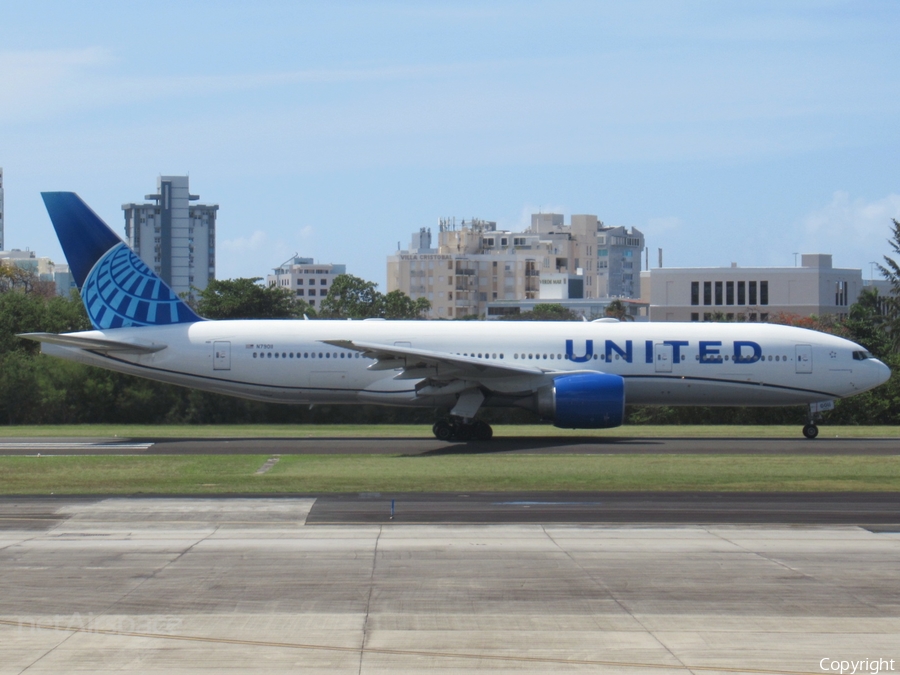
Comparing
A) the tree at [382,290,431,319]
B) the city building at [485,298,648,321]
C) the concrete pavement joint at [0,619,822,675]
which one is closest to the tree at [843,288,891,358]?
the concrete pavement joint at [0,619,822,675]

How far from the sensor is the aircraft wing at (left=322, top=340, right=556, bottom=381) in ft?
90.3

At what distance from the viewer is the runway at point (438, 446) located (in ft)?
87.5

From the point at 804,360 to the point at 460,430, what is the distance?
10538mm

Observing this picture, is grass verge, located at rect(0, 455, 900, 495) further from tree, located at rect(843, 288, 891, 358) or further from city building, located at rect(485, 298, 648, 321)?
city building, located at rect(485, 298, 648, 321)

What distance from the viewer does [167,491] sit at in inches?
757

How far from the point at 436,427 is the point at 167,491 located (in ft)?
38.4

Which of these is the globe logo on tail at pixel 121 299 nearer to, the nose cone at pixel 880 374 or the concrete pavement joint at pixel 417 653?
the nose cone at pixel 880 374

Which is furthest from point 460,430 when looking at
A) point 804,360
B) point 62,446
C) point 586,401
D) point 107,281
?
point 107,281

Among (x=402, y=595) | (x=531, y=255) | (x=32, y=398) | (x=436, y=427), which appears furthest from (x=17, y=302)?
(x=531, y=255)

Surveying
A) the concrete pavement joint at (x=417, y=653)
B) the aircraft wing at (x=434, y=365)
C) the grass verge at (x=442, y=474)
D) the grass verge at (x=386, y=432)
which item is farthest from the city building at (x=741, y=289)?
the concrete pavement joint at (x=417, y=653)

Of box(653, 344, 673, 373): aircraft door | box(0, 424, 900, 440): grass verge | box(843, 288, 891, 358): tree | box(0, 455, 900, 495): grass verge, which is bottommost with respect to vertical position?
box(0, 424, 900, 440): grass verge

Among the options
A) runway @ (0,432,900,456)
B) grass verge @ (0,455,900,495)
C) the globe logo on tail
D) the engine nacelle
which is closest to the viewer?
grass verge @ (0,455,900,495)

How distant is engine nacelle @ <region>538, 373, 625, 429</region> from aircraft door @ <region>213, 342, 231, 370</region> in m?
9.53

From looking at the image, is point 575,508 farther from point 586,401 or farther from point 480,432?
point 480,432
